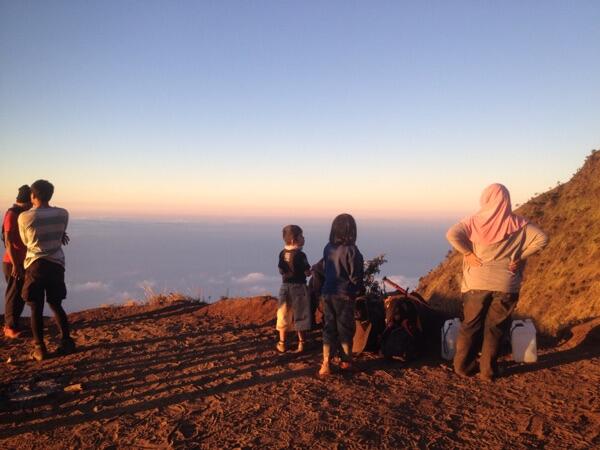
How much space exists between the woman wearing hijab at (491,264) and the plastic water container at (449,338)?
574mm

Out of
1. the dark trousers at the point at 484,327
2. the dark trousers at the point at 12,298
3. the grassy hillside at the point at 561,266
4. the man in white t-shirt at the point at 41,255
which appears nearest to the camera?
the dark trousers at the point at 484,327

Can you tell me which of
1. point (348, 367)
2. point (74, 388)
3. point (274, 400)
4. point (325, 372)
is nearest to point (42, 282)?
point (74, 388)

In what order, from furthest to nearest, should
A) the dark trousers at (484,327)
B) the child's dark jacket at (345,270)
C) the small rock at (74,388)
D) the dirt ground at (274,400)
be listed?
the child's dark jacket at (345,270)
the dark trousers at (484,327)
the small rock at (74,388)
the dirt ground at (274,400)

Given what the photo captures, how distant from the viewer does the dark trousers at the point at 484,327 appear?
520 cm

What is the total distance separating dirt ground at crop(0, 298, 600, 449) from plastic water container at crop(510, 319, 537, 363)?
0.45 feet

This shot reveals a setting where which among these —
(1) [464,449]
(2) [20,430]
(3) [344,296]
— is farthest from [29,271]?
(1) [464,449]

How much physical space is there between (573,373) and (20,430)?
561 centimetres

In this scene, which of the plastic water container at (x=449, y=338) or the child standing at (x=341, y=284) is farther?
the plastic water container at (x=449, y=338)

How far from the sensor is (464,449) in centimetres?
373

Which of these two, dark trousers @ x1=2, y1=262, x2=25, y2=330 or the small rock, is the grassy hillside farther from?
dark trousers @ x1=2, y1=262, x2=25, y2=330

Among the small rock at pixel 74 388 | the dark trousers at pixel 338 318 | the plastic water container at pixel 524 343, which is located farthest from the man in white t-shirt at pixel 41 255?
the plastic water container at pixel 524 343

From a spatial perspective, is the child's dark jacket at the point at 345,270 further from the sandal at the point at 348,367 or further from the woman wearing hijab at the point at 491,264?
the woman wearing hijab at the point at 491,264

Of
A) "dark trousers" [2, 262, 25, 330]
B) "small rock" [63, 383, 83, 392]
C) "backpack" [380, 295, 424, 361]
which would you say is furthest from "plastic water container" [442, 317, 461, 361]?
"dark trousers" [2, 262, 25, 330]

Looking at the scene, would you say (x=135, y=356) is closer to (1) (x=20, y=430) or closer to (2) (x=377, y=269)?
(1) (x=20, y=430)
